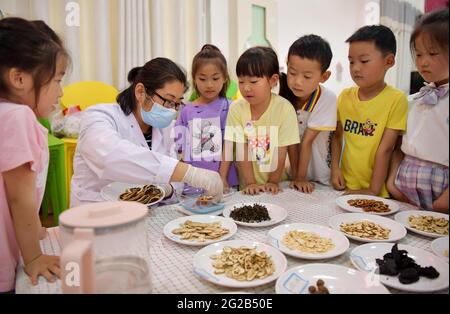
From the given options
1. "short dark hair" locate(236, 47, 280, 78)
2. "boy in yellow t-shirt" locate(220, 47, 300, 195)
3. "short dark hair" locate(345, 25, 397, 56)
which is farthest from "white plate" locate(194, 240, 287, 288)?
"short dark hair" locate(345, 25, 397, 56)

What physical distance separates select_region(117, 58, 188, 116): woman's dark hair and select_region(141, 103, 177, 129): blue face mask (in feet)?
0.23

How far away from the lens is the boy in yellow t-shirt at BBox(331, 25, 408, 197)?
1548mm

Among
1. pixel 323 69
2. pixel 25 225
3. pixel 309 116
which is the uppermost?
pixel 323 69

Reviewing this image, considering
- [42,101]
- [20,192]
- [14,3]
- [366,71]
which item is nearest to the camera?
[20,192]

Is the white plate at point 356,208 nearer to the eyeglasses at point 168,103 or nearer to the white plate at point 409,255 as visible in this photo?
the white plate at point 409,255

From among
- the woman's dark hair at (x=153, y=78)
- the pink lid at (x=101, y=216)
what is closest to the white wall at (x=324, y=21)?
the woman's dark hair at (x=153, y=78)

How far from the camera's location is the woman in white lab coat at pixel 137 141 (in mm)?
1205

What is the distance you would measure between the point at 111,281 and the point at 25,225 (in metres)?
0.33

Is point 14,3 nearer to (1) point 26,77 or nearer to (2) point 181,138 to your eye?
(2) point 181,138

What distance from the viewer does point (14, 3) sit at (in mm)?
2682

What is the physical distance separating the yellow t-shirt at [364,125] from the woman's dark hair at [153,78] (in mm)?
826

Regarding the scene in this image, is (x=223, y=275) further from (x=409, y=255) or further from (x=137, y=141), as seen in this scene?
(x=137, y=141)

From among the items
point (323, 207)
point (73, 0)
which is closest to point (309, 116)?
point (323, 207)

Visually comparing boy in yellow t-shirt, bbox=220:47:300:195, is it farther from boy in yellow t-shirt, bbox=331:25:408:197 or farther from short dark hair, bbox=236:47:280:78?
boy in yellow t-shirt, bbox=331:25:408:197
